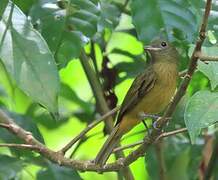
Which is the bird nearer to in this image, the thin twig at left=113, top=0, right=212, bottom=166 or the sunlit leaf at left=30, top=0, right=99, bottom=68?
the sunlit leaf at left=30, top=0, right=99, bottom=68

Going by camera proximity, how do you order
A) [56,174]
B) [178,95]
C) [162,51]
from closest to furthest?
[178,95]
[56,174]
[162,51]

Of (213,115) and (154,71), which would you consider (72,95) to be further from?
(213,115)

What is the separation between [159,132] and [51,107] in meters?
0.39

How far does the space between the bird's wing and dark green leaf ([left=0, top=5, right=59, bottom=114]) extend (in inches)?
40.1

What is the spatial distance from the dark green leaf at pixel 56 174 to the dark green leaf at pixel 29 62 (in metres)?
0.87

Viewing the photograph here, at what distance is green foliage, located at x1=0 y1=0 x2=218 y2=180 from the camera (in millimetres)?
2396

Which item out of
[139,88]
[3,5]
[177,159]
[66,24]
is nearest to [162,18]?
[66,24]

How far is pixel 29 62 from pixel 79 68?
2151mm

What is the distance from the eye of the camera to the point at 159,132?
237 centimetres

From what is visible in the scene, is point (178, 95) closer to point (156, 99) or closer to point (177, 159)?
point (156, 99)

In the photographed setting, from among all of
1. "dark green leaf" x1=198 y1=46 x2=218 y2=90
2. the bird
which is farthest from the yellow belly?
"dark green leaf" x1=198 y1=46 x2=218 y2=90

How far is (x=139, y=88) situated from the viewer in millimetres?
3586

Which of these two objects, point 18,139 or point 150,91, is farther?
point 150,91

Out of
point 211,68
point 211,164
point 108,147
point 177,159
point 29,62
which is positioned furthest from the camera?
point 177,159
